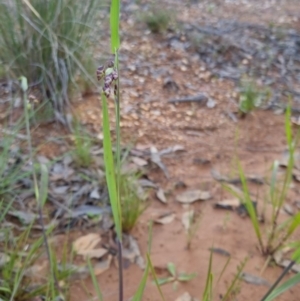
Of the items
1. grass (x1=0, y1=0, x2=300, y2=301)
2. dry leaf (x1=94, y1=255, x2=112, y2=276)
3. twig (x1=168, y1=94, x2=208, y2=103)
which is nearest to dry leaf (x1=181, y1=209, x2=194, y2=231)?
grass (x1=0, y1=0, x2=300, y2=301)

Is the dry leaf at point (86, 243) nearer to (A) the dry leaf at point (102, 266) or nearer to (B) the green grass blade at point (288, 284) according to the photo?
(A) the dry leaf at point (102, 266)

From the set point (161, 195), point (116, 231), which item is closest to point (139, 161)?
point (161, 195)

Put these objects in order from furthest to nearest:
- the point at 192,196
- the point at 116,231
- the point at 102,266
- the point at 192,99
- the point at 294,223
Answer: the point at 192,99
the point at 192,196
the point at 102,266
the point at 294,223
the point at 116,231

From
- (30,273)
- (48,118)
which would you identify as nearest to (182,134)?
(48,118)

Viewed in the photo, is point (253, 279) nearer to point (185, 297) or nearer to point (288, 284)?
point (185, 297)

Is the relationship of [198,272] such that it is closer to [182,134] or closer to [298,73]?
[182,134]
